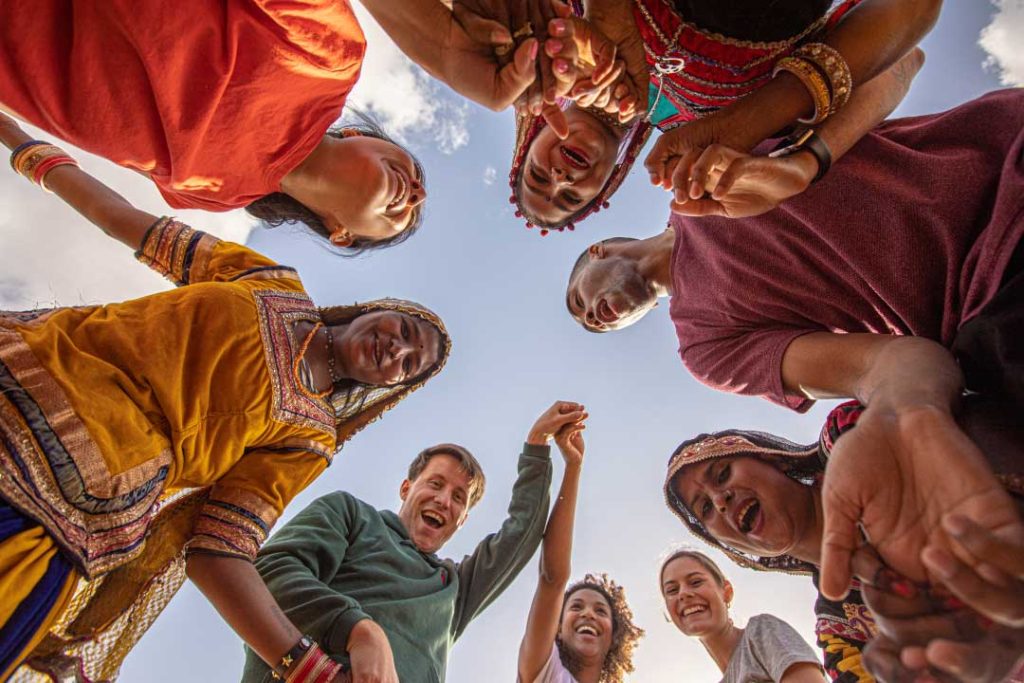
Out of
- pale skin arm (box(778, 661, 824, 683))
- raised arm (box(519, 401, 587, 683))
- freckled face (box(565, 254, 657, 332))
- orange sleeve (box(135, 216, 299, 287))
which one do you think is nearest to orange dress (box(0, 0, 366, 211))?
orange sleeve (box(135, 216, 299, 287))

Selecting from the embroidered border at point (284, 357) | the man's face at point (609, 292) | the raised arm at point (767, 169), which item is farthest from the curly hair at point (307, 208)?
the raised arm at point (767, 169)

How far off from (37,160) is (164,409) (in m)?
1.43

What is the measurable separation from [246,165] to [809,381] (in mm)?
1755

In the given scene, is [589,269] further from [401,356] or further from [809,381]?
[809,381]

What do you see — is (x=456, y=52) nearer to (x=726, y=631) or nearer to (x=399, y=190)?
(x=399, y=190)

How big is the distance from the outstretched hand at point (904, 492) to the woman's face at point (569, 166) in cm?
166

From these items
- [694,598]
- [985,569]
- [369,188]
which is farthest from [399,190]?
[694,598]

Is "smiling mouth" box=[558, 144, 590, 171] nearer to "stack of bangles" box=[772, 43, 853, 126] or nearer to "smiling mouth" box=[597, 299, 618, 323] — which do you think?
"smiling mouth" box=[597, 299, 618, 323]

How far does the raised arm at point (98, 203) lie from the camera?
213 cm

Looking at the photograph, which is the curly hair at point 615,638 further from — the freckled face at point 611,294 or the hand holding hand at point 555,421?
the freckled face at point 611,294

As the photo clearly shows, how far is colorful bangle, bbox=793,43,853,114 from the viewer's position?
1412 millimetres

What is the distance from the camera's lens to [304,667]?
1.58 m

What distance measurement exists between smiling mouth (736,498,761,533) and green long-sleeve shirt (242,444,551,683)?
38.9 inches

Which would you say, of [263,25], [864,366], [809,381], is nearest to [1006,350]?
[864,366]
